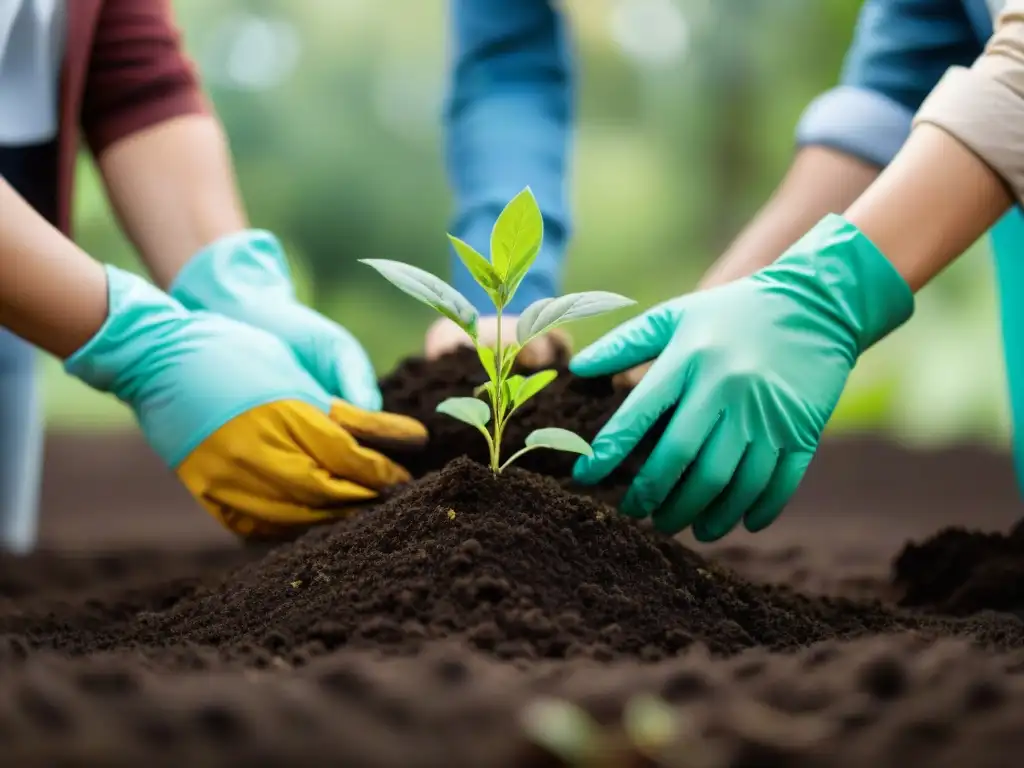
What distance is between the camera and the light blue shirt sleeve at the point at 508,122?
1.81m

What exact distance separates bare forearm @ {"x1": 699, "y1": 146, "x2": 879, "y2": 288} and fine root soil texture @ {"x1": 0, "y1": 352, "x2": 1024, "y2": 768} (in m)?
0.45

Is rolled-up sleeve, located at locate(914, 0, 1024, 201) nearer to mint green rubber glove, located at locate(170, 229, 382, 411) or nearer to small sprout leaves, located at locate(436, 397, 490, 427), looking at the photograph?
small sprout leaves, located at locate(436, 397, 490, 427)

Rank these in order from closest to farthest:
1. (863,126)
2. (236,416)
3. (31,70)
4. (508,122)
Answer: (236,416) < (31,70) < (863,126) < (508,122)

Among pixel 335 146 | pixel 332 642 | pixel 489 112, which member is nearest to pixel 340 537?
pixel 332 642

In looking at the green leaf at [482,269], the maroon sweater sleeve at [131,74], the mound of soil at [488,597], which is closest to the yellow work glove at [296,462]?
the mound of soil at [488,597]

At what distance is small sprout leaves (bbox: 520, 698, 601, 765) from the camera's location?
477mm

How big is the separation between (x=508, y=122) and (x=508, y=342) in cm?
58

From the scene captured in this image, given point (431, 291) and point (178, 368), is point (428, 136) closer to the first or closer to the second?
point (178, 368)

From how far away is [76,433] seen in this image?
436cm

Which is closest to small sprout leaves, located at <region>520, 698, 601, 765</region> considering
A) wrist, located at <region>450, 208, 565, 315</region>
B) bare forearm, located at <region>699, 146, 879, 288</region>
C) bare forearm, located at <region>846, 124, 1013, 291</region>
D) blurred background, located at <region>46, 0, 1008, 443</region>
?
bare forearm, located at <region>846, 124, 1013, 291</region>

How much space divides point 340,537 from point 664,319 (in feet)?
1.54

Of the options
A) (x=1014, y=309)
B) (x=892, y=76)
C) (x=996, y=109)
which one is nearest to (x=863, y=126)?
(x=892, y=76)

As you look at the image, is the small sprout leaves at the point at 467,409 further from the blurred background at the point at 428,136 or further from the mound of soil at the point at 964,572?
the blurred background at the point at 428,136

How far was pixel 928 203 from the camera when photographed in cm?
114
